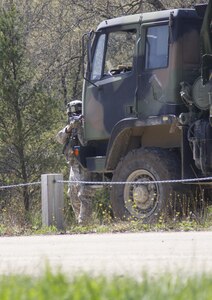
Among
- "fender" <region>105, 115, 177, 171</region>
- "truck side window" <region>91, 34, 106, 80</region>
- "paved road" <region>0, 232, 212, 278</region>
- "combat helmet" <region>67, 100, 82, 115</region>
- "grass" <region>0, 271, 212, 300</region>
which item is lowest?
"paved road" <region>0, 232, 212, 278</region>

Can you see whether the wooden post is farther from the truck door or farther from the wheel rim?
the truck door

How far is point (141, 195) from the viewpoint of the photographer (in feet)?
45.7


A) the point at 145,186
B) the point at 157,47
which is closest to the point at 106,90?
the point at 157,47

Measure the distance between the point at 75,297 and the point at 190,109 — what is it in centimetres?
978

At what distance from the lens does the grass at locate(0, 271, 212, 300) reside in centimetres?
436

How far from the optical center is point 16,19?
23.4 meters

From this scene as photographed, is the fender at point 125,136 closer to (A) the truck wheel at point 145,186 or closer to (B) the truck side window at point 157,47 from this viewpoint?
(A) the truck wheel at point 145,186

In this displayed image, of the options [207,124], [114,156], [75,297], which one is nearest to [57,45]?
[114,156]

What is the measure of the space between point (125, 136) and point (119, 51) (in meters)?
5.17

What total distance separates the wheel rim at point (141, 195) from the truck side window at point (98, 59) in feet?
6.20

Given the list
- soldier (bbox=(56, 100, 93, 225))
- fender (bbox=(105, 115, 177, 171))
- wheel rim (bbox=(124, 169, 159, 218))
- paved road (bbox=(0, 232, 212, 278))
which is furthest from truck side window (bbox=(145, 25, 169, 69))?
paved road (bbox=(0, 232, 212, 278))

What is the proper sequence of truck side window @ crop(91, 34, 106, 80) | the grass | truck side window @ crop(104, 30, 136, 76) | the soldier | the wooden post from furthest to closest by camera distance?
the soldier → truck side window @ crop(91, 34, 106, 80) → truck side window @ crop(104, 30, 136, 76) → the wooden post → the grass

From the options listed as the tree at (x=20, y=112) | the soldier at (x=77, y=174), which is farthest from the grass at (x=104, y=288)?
the tree at (x=20, y=112)

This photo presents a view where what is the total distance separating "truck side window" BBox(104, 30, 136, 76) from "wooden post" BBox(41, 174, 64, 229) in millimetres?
2343
